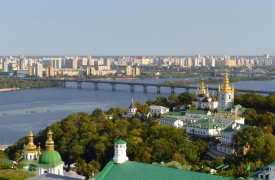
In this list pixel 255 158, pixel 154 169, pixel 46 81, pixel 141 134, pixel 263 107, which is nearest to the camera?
pixel 154 169

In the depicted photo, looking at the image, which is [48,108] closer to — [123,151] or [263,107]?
[263,107]

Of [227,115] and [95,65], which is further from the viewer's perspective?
[95,65]

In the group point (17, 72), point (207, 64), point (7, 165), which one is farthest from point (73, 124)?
point (207, 64)

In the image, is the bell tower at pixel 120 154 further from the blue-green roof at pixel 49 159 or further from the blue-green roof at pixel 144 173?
the blue-green roof at pixel 49 159

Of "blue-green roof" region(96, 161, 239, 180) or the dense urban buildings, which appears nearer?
"blue-green roof" region(96, 161, 239, 180)

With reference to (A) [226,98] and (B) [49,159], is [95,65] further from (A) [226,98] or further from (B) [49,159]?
(B) [49,159]

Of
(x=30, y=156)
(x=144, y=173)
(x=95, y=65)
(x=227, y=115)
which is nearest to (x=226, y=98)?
(x=227, y=115)

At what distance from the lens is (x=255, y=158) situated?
8.13 metres

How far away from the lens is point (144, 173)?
4.64 m

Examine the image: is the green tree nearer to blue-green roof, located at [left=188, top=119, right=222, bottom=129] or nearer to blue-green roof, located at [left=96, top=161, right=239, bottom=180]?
blue-green roof, located at [left=188, top=119, right=222, bottom=129]

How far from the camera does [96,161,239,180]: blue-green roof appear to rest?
448cm

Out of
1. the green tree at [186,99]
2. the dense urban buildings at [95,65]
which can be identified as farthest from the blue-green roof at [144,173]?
the dense urban buildings at [95,65]

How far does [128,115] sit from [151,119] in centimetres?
116

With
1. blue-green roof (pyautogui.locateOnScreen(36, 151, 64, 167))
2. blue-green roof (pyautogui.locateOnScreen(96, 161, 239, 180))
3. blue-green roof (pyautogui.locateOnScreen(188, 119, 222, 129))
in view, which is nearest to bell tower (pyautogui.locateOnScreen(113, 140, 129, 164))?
blue-green roof (pyautogui.locateOnScreen(96, 161, 239, 180))
